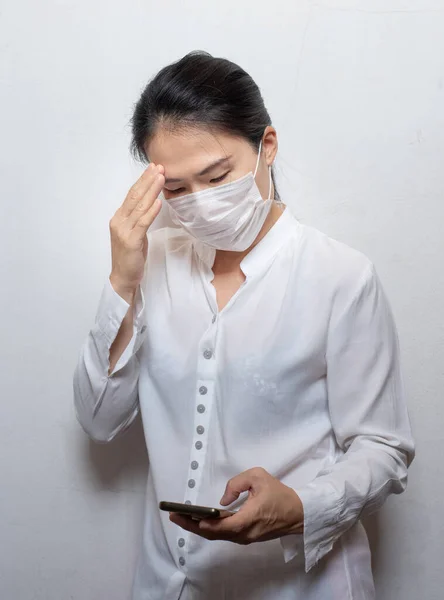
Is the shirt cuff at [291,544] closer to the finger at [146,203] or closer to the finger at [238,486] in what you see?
the finger at [238,486]

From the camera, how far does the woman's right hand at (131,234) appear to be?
3.76ft

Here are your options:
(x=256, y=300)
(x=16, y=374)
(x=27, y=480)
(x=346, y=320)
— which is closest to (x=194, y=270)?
(x=256, y=300)

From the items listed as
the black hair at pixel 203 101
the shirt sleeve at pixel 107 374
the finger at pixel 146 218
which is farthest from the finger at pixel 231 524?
the black hair at pixel 203 101

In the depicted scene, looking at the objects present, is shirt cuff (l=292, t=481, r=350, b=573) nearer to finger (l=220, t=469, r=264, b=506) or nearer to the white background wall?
finger (l=220, t=469, r=264, b=506)

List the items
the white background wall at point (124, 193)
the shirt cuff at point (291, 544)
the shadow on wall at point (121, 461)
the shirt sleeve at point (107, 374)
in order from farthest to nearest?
the shadow on wall at point (121, 461)
the white background wall at point (124, 193)
the shirt sleeve at point (107, 374)
the shirt cuff at point (291, 544)

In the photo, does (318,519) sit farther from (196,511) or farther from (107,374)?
(107,374)

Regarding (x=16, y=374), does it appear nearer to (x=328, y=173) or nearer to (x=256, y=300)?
(x=256, y=300)

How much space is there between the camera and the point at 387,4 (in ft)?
4.33

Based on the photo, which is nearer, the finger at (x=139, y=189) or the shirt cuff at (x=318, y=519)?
the shirt cuff at (x=318, y=519)

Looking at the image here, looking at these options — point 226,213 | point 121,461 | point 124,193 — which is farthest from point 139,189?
point 121,461

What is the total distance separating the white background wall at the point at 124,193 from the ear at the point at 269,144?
0.53ft

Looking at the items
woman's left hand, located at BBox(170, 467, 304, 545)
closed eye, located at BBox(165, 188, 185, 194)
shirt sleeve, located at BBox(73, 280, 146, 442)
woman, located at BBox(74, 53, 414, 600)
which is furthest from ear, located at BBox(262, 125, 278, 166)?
woman's left hand, located at BBox(170, 467, 304, 545)

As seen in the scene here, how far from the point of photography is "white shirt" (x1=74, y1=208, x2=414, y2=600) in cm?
112

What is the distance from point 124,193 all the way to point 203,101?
1.12ft
